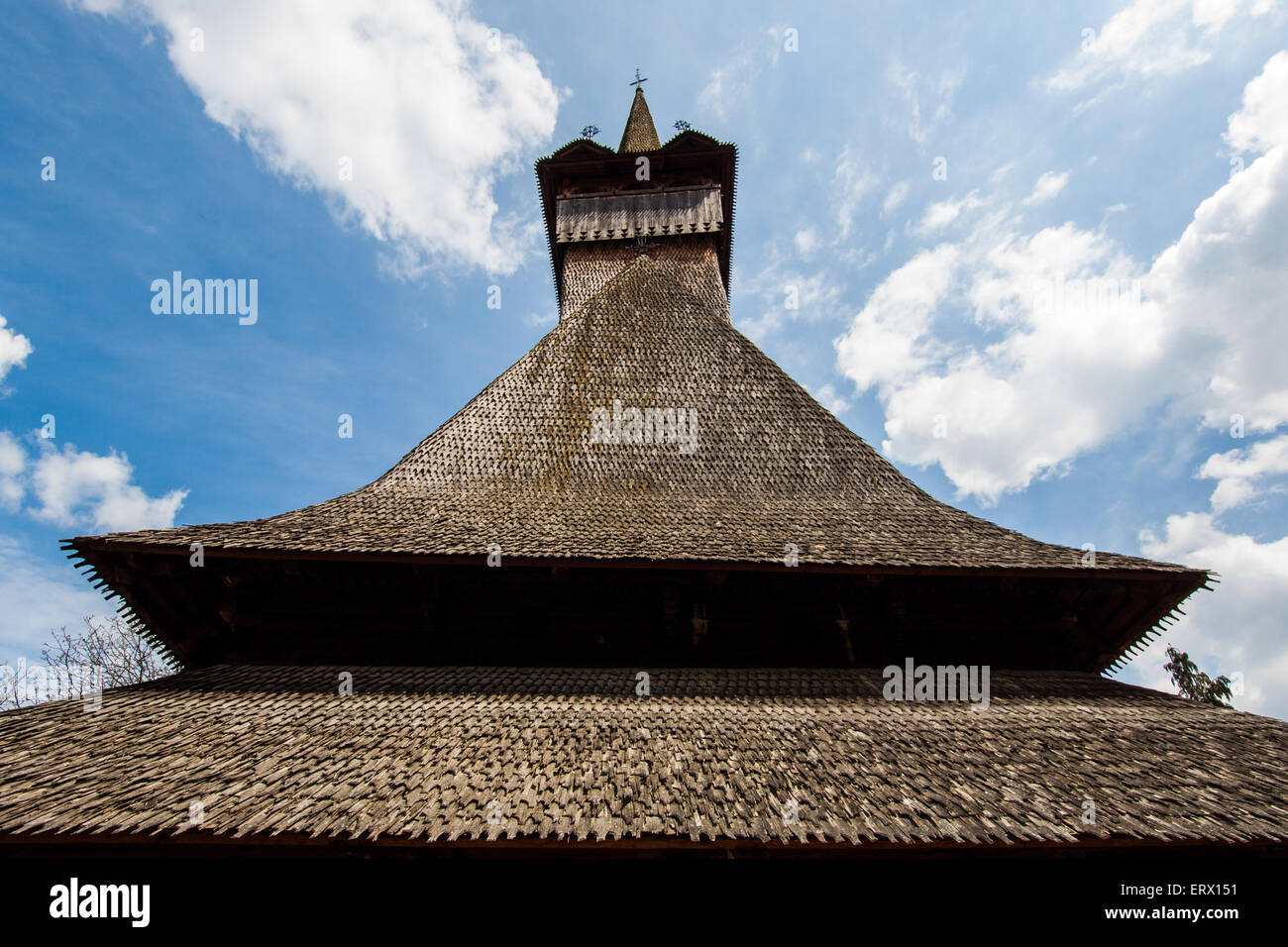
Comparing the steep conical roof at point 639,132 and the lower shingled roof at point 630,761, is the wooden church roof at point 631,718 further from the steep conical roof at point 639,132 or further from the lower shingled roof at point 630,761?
the steep conical roof at point 639,132

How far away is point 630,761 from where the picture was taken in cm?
470

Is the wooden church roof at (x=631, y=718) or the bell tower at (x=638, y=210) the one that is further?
the bell tower at (x=638, y=210)

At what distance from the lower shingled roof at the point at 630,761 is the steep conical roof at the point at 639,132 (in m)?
22.5

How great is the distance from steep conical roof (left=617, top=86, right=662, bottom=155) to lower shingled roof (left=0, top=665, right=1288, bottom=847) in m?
22.5

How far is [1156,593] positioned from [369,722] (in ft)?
26.6

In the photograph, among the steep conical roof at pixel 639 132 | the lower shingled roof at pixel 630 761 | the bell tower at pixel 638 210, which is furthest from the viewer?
the steep conical roof at pixel 639 132

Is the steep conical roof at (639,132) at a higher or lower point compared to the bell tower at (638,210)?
higher

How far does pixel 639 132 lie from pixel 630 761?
25491mm

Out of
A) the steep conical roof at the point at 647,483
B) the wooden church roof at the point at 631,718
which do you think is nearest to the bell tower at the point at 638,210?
the steep conical roof at the point at 647,483

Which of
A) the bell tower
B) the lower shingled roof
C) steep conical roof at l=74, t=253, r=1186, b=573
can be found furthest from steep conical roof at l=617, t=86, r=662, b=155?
the lower shingled roof

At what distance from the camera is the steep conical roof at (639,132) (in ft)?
77.0

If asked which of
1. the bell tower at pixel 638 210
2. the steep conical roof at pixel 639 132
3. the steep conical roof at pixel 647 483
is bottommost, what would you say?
the steep conical roof at pixel 647 483

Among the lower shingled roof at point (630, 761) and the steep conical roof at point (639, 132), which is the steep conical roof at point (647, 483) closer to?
the lower shingled roof at point (630, 761)

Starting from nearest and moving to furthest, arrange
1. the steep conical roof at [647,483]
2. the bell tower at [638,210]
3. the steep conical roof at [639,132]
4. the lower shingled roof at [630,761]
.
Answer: the lower shingled roof at [630,761] → the steep conical roof at [647,483] → the bell tower at [638,210] → the steep conical roof at [639,132]
